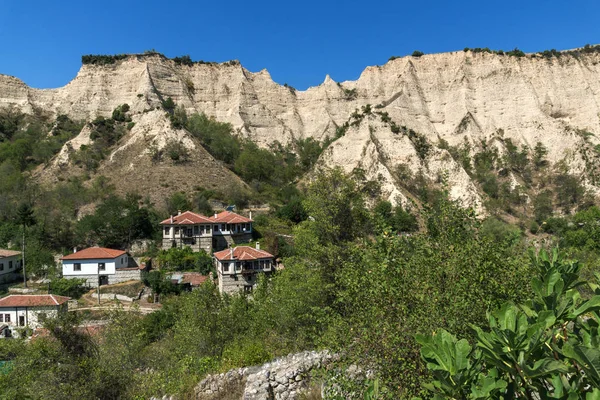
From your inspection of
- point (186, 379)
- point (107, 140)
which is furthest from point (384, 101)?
point (186, 379)

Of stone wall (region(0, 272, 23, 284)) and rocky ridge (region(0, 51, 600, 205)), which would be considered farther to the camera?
rocky ridge (region(0, 51, 600, 205))

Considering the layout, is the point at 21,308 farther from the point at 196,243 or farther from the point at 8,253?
the point at 196,243

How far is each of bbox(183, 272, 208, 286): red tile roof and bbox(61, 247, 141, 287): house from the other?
375 cm

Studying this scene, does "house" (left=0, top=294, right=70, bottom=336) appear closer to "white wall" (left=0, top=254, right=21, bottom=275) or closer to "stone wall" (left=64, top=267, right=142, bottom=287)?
"stone wall" (left=64, top=267, right=142, bottom=287)

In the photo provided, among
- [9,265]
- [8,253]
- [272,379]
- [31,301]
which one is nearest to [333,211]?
[272,379]

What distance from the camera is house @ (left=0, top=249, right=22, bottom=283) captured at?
30.6 meters

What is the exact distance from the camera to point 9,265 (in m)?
31.3

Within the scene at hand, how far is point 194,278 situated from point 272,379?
2302 centimetres

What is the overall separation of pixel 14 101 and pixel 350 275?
77887 mm

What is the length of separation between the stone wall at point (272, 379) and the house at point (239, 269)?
20.2 metres

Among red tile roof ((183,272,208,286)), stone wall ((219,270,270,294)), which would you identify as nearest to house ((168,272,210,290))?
red tile roof ((183,272,208,286))

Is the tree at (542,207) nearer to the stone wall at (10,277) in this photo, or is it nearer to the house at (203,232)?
the house at (203,232)

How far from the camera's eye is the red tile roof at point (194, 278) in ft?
95.8

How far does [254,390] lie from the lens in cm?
788
